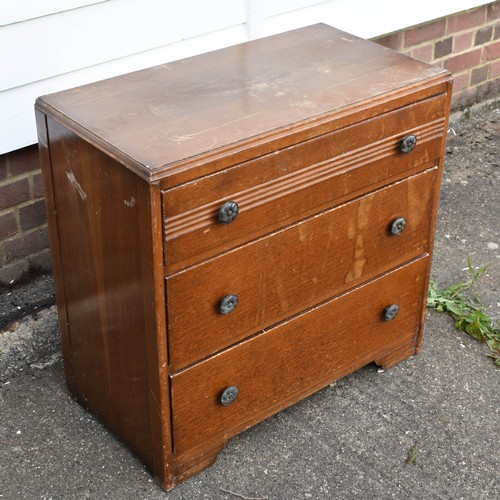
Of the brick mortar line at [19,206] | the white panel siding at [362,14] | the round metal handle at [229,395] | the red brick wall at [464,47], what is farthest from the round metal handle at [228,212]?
the red brick wall at [464,47]

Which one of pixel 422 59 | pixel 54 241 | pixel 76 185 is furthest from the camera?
pixel 422 59

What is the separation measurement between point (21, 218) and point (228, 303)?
126cm

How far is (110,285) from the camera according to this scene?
268cm

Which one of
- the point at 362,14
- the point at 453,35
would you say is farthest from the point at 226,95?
the point at 453,35

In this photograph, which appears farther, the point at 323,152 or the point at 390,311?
the point at 390,311

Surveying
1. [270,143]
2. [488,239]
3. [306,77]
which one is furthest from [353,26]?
[270,143]

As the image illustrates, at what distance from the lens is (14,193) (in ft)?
11.6

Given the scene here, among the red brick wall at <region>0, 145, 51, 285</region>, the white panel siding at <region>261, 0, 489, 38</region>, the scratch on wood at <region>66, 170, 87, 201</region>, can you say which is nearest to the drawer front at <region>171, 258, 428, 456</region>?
the scratch on wood at <region>66, 170, 87, 201</region>

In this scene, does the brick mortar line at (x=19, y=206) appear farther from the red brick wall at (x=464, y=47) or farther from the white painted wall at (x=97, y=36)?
the red brick wall at (x=464, y=47)

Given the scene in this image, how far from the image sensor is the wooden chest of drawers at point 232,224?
8.11 feet

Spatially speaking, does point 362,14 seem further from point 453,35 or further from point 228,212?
point 228,212

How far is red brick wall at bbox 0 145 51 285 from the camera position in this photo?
3.49 m

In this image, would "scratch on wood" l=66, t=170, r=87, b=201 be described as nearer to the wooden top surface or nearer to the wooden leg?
the wooden top surface

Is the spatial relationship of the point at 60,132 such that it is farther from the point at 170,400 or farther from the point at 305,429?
the point at 305,429
